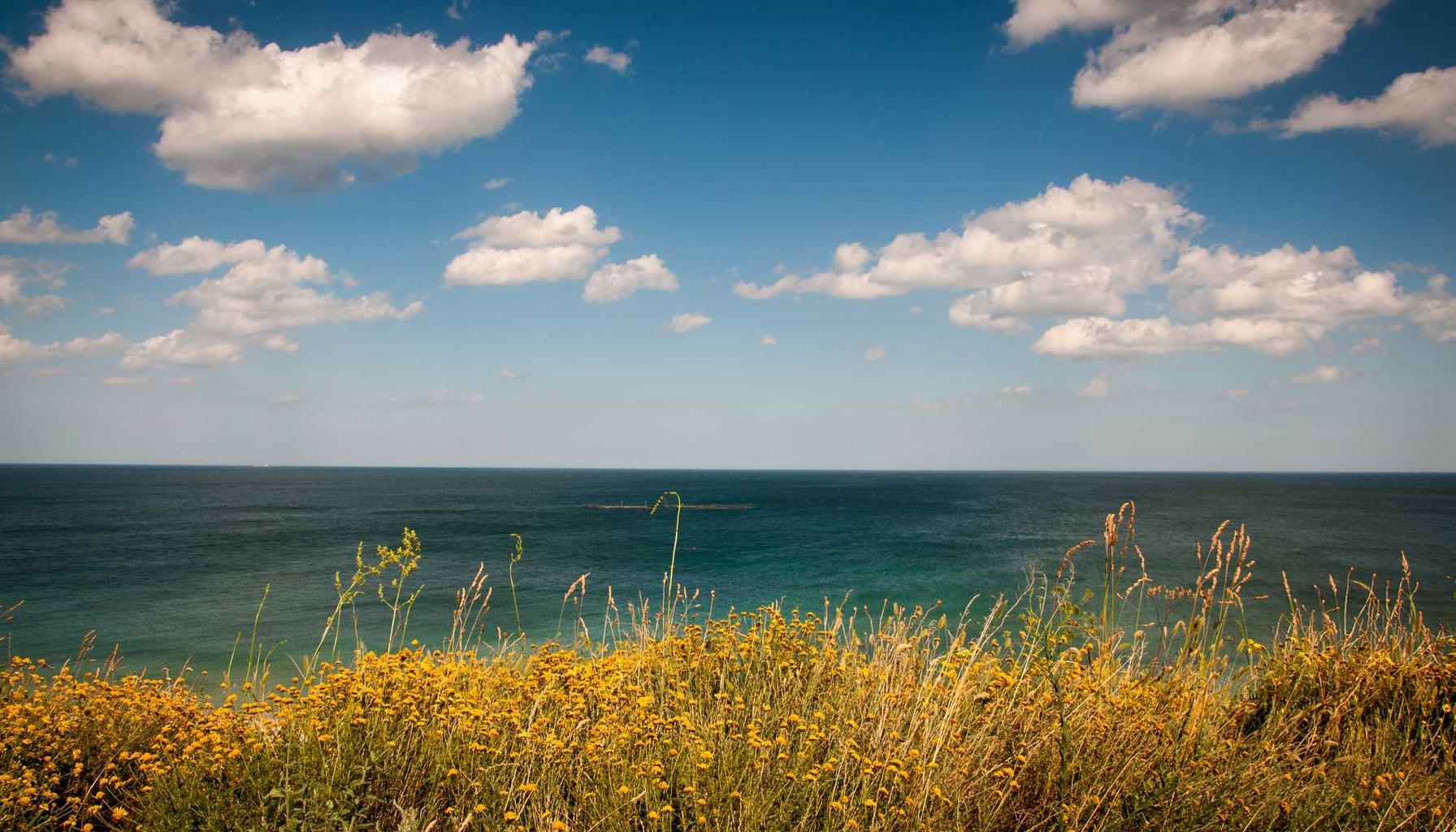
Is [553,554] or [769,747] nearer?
[769,747]

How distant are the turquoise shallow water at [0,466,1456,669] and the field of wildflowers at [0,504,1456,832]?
45.0ft

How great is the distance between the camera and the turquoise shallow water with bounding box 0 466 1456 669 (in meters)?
25.8

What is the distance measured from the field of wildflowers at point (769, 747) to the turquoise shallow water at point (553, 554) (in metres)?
13.7

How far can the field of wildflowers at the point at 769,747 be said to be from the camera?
374cm

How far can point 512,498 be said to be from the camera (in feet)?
363

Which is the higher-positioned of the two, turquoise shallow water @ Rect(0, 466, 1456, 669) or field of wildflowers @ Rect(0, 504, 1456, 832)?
field of wildflowers @ Rect(0, 504, 1456, 832)

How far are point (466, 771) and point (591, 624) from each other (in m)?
20.5

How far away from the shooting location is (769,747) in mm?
3955

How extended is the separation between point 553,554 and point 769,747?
141ft

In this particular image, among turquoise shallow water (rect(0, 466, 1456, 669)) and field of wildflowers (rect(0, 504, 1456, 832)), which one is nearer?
field of wildflowers (rect(0, 504, 1456, 832))

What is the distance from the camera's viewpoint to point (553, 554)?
4481 centimetres

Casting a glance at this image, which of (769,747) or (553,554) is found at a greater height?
(769,747)

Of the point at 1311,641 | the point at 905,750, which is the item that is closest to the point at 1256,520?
the point at 1311,641

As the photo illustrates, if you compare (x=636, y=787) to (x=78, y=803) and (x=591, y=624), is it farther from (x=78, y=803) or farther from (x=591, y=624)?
(x=591, y=624)
